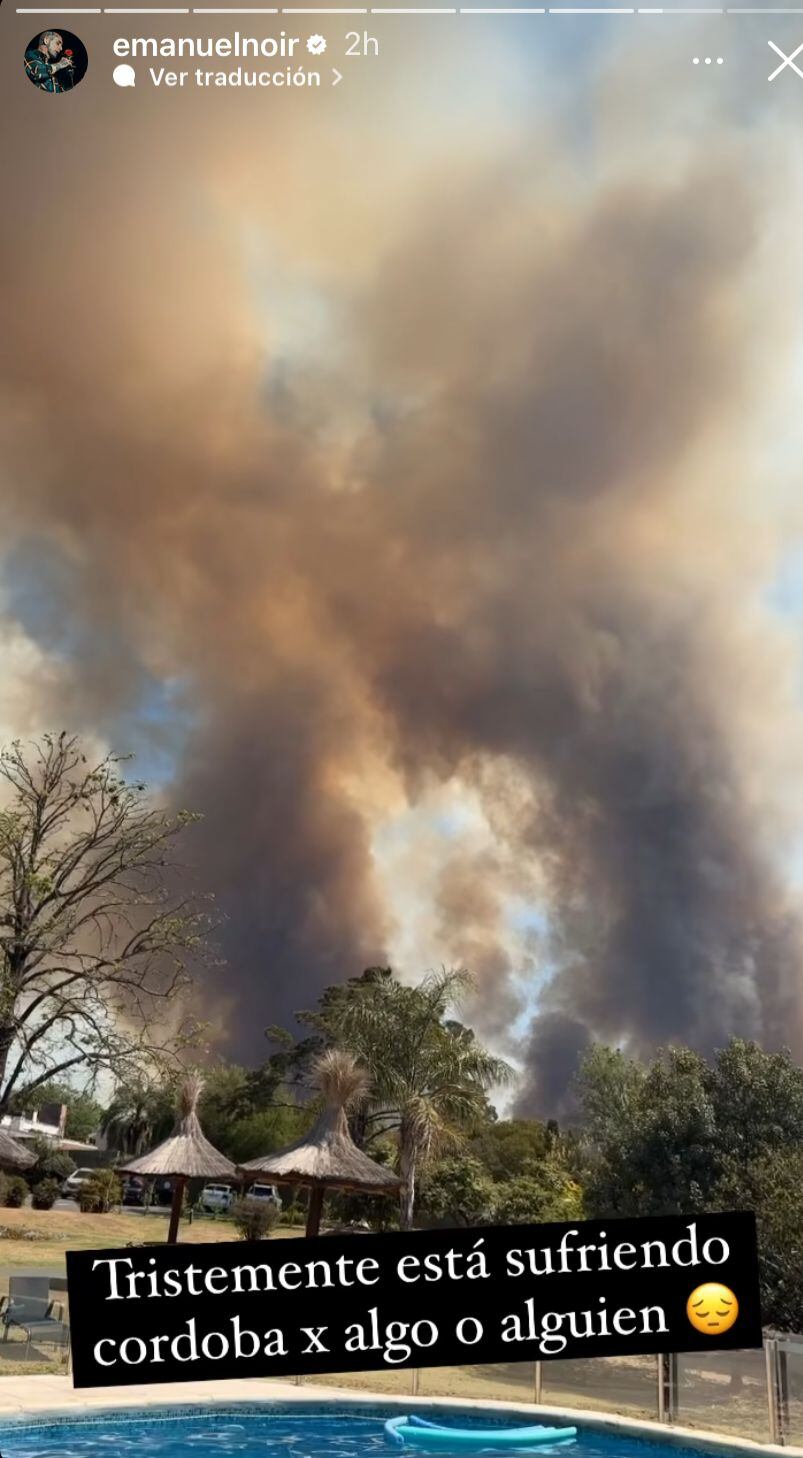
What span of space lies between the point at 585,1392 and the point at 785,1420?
223 cm

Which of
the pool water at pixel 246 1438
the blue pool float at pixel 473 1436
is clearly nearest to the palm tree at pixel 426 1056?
the pool water at pixel 246 1438

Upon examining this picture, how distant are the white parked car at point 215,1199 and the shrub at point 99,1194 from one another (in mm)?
5850

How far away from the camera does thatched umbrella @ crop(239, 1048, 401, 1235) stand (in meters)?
20.9

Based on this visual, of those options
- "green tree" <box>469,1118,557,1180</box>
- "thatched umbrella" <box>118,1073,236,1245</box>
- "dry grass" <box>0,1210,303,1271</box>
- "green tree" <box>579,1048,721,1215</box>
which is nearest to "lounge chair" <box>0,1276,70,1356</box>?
"thatched umbrella" <box>118,1073,236,1245</box>

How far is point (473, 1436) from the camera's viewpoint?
12.5 m

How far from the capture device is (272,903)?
94.4 meters

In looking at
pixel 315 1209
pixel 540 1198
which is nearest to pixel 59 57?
pixel 315 1209

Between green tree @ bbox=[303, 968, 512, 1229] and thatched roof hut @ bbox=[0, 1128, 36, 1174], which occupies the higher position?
green tree @ bbox=[303, 968, 512, 1229]

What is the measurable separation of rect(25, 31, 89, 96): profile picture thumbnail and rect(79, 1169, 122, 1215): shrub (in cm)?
3169

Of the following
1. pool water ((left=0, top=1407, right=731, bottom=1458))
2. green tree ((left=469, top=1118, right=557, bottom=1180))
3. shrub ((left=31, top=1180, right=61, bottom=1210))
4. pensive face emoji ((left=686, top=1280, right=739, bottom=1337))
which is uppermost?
green tree ((left=469, top=1118, right=557, bottom=1180))

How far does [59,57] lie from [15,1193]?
32.8 m

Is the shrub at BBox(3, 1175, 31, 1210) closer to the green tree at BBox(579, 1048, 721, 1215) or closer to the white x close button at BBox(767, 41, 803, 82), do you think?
the green tree at BBox(579, 1048, 721, 1215)

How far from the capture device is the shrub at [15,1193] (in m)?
36.6

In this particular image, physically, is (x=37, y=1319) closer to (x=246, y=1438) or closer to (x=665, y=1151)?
(x=246, y=1438)
